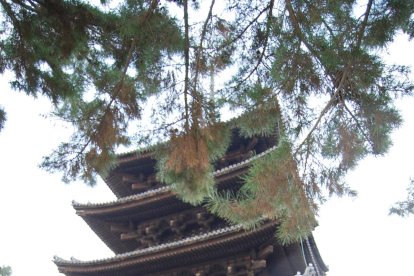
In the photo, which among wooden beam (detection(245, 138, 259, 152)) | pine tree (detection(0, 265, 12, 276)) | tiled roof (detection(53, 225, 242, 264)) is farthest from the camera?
pine tree (detection(0, 265, 12, 276))

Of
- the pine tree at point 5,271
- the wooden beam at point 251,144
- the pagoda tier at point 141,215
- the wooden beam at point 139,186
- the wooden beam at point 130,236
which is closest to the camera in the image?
the pagoda tier at point 141,215

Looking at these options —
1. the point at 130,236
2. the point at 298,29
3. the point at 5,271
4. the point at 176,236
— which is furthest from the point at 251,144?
the point at 5,271

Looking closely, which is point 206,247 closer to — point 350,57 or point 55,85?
point 55,85

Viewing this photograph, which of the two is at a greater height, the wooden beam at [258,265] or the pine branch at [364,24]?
the pine branch at [364,24]

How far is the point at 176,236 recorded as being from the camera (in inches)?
421

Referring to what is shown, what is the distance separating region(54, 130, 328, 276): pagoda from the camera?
30.5 feet

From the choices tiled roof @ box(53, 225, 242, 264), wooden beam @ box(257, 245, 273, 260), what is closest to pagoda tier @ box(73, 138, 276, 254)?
tiled roof @ box(53, 225, 242, 264)

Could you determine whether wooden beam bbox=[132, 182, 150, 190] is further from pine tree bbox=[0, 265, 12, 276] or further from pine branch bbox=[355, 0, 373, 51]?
pine branch bbox=[355, 0, 373, 51]

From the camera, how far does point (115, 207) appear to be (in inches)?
424

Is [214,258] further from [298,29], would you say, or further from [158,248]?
[298,29]

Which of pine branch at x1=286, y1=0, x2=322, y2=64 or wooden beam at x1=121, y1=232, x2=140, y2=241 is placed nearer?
pine branch at x1=286, y1=0, x2=322, y2=64

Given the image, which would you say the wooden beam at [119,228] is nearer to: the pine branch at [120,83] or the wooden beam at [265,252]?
the wooden beam at [265,252]

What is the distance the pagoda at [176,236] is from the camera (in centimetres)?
928

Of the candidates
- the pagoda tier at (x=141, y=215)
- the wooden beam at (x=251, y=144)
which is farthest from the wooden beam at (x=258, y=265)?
the wooden beam at (x=251, y=144)
